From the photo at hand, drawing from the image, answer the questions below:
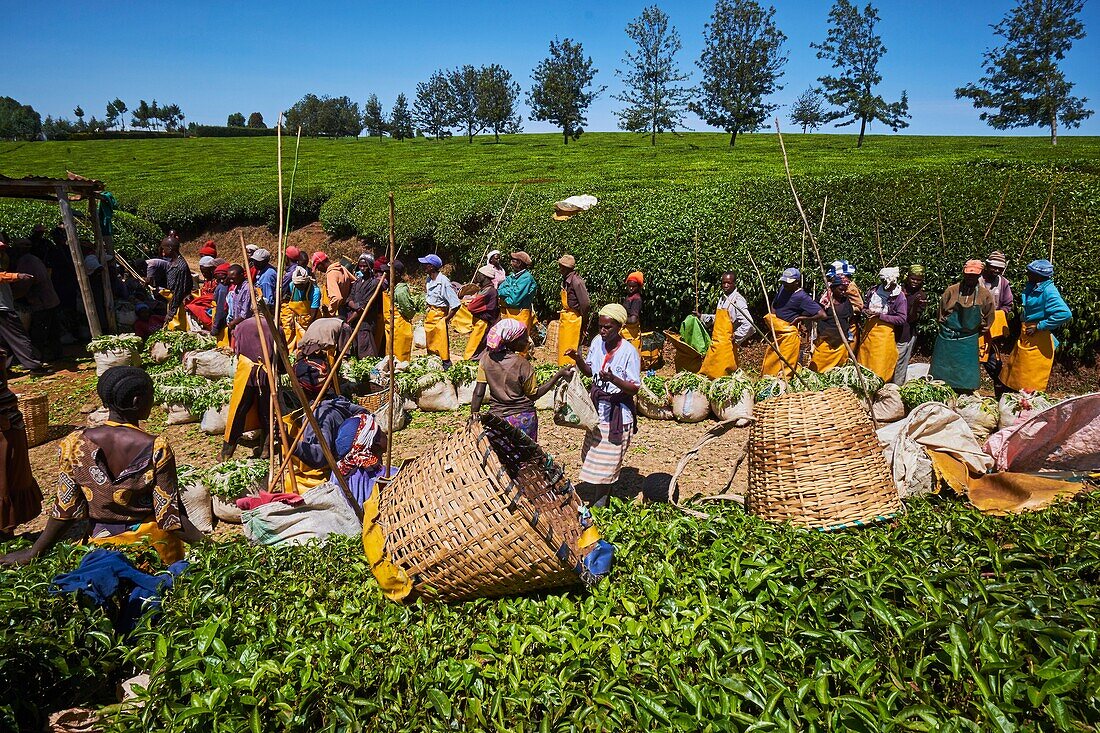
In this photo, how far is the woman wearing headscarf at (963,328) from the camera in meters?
7.69

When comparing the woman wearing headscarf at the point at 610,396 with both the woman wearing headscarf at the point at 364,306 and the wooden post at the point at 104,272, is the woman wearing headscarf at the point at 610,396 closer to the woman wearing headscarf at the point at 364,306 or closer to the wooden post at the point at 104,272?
the woman wearing headscarf at the point at 364,306

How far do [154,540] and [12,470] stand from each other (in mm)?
2028

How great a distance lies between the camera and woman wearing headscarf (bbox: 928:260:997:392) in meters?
7.69

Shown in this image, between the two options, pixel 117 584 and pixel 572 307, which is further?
pixel 572 307

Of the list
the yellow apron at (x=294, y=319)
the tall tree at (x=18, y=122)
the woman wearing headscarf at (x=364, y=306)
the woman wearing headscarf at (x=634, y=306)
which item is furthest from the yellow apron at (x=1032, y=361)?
the tall tree at (x=18, y=122)

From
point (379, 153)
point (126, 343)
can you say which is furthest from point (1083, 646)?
point (379, 153)

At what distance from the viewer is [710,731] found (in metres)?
2.01

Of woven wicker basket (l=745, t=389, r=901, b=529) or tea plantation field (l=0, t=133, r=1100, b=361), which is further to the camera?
tea plantation field (l=0, t=133, r=1100, b=361)

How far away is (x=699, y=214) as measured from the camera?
1253cm

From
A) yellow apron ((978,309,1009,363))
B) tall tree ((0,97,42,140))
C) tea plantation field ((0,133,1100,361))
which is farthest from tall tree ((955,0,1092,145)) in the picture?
tall tree ((0,97,42,140))

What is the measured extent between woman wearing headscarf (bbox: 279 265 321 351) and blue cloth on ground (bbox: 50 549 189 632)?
6.24m

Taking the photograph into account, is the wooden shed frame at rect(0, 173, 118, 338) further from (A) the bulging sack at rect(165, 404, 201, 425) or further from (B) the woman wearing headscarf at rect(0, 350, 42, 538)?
(B) the woman wearing headscarf at rect(0, 350, 42, 538)

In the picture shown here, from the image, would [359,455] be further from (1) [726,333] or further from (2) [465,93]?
(2) [465,93]

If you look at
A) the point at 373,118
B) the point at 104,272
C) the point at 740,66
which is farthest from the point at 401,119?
the point at 104,272
